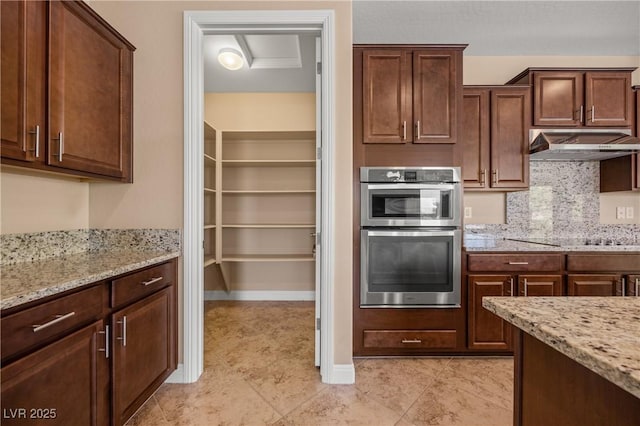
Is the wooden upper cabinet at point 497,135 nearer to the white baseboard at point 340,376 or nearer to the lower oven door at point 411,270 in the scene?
the lower oven door at point 411,270

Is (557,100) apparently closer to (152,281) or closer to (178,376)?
(152,281)

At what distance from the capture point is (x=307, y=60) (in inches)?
121

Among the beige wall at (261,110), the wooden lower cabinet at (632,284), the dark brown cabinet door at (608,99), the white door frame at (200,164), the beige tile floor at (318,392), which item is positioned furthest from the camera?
the beige wall at (261,110)

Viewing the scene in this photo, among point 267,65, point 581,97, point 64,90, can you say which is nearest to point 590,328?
point 64,90

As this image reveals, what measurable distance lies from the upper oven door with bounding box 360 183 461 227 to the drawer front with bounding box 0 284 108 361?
67.0 inches

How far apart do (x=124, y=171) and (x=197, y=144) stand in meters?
0.49

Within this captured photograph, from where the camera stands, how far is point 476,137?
260 cm

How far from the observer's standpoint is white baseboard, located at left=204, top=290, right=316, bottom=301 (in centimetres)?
381

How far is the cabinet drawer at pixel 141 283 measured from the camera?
4.65 feet

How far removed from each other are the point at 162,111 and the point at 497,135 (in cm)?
270

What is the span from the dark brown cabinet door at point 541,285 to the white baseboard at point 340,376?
4.78ft

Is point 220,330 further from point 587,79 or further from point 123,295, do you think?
point 587,79

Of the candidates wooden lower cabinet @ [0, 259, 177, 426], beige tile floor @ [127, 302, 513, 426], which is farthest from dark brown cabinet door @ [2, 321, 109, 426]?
beige tile floor @ [127, 302, 513, 426]

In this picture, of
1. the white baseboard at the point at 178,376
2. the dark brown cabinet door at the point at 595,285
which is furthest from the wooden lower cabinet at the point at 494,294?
the white baseboard at the point at 178,376
